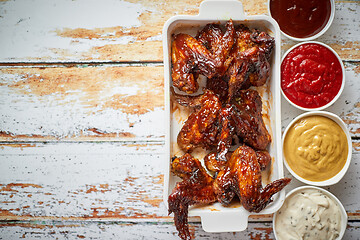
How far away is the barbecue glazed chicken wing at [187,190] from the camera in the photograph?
79.1 inches

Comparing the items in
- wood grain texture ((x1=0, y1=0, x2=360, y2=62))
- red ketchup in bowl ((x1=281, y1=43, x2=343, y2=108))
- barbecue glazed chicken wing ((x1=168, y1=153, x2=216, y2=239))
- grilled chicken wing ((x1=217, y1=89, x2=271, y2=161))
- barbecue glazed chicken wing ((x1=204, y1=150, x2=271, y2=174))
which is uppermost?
wood grain texture ((x1=0, y1=0, x2=360, y2=62))

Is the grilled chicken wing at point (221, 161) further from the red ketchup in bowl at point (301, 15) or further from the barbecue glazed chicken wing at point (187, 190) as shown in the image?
the red ketchup in bowl at point (301, 15)

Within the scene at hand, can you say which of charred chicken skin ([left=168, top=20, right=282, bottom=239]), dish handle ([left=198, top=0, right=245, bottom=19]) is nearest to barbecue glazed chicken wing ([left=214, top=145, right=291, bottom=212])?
charred chicken skin ([left=168, top=20, right=282, bottom=239])

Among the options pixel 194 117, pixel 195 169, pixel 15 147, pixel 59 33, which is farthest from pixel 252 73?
pixel 15 147

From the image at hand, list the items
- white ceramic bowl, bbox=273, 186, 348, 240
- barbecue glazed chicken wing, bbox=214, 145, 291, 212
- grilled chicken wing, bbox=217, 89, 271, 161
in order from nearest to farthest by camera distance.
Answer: barbecue glazed chicken wing, bbox=214, 145, 291, 212
grilled chicken wing, bbox=217, 89, 271, 161
white ceramic bowl, bbox=273, 186, 348, 240

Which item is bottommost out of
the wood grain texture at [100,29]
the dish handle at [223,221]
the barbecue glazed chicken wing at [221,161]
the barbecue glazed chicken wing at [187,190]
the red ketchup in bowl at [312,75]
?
the dish handle at [223,221]

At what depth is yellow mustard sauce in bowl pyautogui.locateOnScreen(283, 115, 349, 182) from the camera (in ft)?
7.06

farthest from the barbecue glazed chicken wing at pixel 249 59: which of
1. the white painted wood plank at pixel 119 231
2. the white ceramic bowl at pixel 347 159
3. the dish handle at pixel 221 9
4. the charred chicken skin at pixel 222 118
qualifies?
the white painted wood plank at pixel 119 231

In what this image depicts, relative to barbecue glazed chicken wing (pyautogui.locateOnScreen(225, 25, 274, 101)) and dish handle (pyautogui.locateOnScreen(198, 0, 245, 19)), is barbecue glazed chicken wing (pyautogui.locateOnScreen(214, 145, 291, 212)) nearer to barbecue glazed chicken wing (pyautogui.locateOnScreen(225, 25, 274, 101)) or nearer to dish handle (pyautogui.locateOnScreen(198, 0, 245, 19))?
barbecue glazed chicken wing (pyautogui.locateOnScreen(225, 25, 274, 101))

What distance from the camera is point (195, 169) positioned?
2.08 metres

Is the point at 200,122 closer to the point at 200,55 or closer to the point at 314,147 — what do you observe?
the point at 200,55

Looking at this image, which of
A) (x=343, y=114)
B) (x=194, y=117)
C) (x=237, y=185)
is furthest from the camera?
(x=343, y=114)

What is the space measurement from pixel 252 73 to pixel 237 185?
0.71m

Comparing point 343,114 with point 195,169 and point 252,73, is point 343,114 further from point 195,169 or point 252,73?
point 195,169
